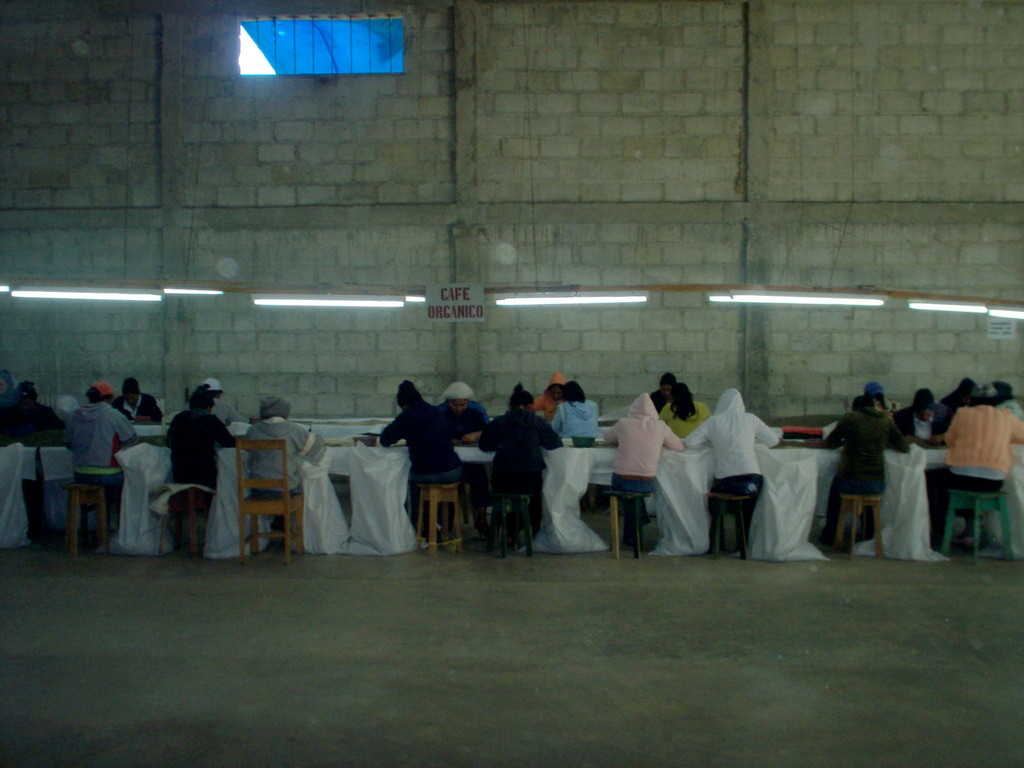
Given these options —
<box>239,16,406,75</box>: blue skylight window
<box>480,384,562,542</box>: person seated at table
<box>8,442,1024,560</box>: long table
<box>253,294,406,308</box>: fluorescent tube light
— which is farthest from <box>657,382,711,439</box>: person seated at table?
<box>239,16,406,75</box>: blue skylight window

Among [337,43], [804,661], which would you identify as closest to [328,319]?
[337,43]

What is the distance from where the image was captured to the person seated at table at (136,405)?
8.65 meters

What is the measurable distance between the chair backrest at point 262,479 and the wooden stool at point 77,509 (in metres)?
1.27

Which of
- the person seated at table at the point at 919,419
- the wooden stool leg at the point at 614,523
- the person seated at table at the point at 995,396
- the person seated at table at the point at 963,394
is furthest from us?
the person seated at table at the point at 963,394

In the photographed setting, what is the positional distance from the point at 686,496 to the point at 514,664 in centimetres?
258

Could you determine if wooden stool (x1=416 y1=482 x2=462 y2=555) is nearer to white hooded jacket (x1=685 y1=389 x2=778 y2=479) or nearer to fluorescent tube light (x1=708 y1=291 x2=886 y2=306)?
white hooded jacket (x1=685 y1=389 x2=778 y2=479)

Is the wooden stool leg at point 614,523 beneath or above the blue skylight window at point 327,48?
beneath

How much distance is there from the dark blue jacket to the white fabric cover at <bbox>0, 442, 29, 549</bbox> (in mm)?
2903

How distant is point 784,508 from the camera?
5859 millimetres

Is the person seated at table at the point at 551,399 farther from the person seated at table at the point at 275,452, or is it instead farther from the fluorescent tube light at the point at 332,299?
the person seated at table at the point at 275,452

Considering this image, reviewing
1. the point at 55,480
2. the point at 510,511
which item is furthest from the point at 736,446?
the point at 55,480

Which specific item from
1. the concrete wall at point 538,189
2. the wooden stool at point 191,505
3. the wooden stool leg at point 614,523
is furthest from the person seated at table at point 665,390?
the wooden stool at point 191,505

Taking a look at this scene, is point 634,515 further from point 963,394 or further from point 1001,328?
point 1001,328

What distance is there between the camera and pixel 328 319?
32.9 ft
